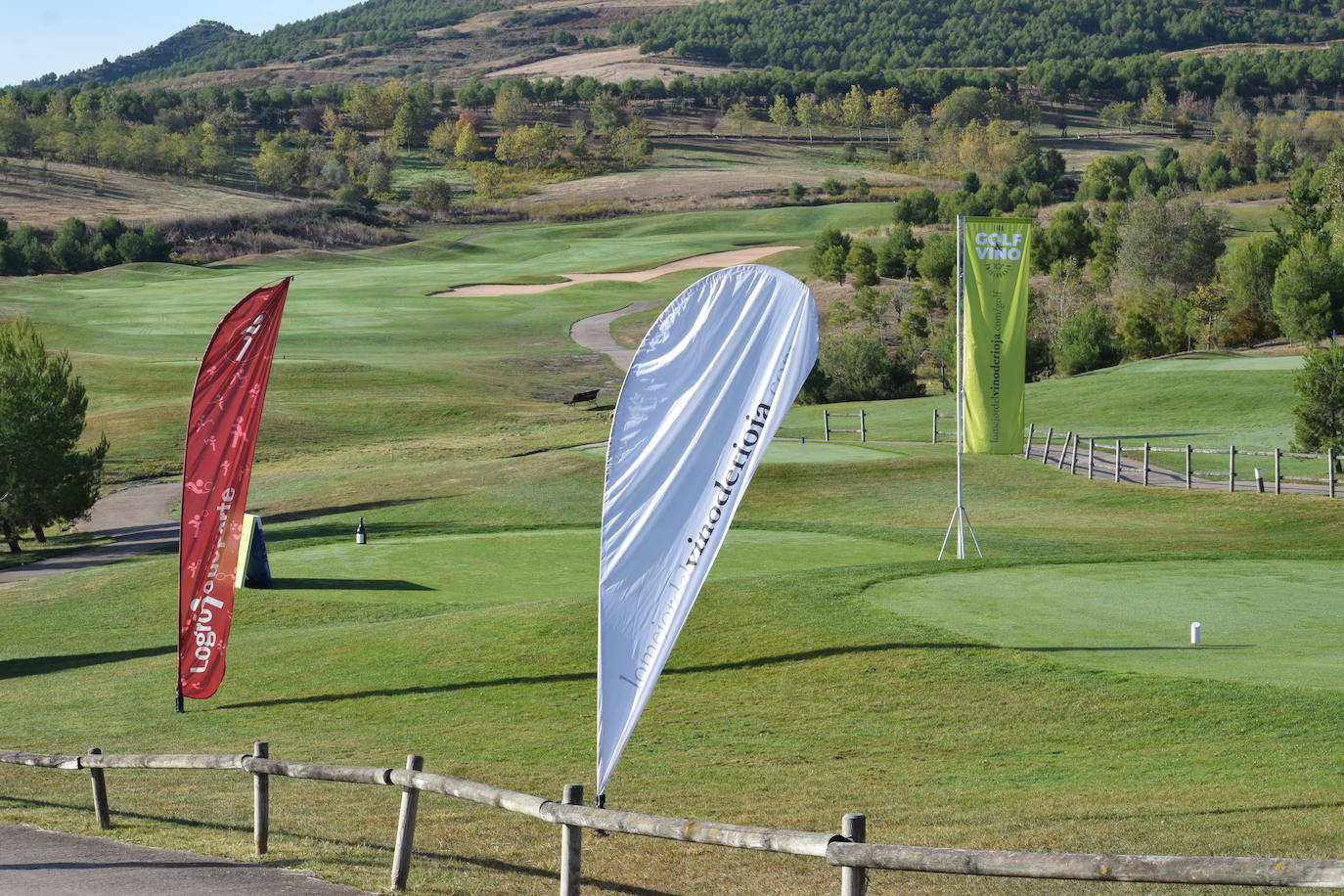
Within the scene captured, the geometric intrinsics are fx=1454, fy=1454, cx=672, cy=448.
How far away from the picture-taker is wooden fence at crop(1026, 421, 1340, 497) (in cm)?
3550

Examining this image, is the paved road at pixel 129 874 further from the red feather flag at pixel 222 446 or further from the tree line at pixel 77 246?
the tree line at pixel 77 246

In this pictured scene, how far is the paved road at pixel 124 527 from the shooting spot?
34.3 m

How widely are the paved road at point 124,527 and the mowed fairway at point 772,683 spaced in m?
3.56

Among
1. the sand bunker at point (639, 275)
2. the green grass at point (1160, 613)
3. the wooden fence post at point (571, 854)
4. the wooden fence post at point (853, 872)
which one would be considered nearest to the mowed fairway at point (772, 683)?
the green grass at point (1160, 613)

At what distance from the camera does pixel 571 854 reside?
8.14 metres

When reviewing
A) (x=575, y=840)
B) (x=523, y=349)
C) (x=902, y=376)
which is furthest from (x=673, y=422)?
(x=523, y=349)

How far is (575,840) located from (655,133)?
640ft

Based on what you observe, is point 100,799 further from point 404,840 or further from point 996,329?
point 996,329

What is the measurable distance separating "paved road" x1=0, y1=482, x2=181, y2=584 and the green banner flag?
822 inches

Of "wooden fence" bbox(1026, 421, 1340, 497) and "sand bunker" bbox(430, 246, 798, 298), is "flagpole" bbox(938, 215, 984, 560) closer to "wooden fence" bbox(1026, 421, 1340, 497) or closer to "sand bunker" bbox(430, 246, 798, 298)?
"wooden fence" bbox(1026, 421, 1340, 497)

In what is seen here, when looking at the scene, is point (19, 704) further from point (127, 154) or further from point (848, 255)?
point (127, 154)

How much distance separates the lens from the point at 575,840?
8.15 metres

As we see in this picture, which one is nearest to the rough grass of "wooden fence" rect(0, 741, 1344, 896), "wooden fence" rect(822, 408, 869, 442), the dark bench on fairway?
the dark bench on fairway

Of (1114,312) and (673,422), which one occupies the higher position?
(673,422)
